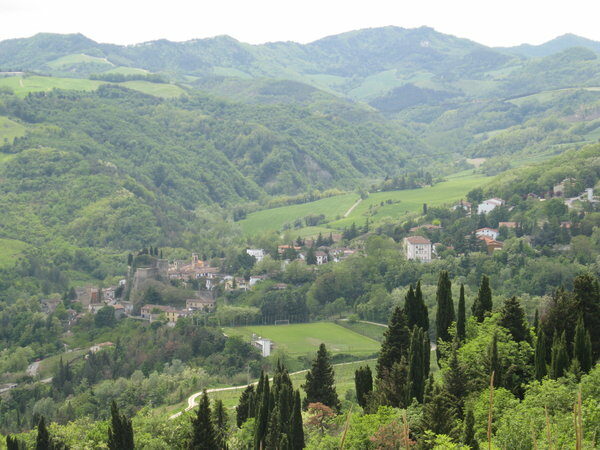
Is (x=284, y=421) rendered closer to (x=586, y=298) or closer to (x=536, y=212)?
(x=586, y=298)

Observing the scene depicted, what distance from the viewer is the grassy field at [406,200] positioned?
477ft

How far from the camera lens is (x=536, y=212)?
109625 millimetres

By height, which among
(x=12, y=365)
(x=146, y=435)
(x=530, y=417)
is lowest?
(x=12, y=365)

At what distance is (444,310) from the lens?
5400cm

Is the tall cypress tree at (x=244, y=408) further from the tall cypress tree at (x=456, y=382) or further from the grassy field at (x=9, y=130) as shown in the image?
the grassy field at (x=9, y=130)

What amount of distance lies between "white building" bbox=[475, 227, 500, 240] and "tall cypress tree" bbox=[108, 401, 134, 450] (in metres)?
72.7

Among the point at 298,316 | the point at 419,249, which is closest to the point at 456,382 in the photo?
the point at 298,316

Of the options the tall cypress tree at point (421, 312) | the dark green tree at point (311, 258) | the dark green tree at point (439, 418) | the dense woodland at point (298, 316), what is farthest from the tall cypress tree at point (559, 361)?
the dark green tree at point (311, 258)

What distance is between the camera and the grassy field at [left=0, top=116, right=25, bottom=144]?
185500 mm

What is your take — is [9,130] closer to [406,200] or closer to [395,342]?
[406,200]

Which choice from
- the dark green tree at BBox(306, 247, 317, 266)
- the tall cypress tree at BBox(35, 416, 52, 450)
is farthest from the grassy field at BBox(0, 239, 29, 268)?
the tall cypress tree at BBox(35, 416, 52, 450)

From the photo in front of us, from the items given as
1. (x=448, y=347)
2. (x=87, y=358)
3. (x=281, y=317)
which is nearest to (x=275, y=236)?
(x=281, y=317)

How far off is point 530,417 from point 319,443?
11232 mm

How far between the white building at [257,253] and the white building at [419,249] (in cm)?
2667
